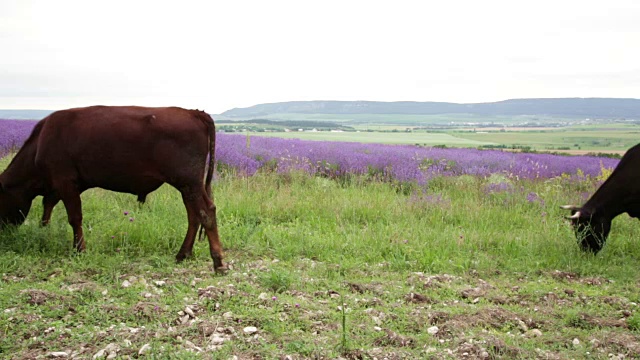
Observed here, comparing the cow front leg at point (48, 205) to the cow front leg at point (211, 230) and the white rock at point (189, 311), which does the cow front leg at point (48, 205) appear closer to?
the cow front leg at point (211, 230)

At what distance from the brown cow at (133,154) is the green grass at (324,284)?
0.66 metres

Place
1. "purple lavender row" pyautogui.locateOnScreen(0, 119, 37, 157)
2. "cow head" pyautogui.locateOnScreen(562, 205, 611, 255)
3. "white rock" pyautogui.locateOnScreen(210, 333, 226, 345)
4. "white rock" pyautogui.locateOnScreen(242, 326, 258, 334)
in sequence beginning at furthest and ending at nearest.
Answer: "purple lavender row" pyautogui.locateOnScreen(0, 119, 37, 157) → "cow head" pyautogui.locateOnScreen(562, 205, 611, 255) → "white rock" pyautogui.locateOnScreen(242, 326, 258, 334) → "white rock" pyautogui.locateOnScreen(210, 333, 226, 345)

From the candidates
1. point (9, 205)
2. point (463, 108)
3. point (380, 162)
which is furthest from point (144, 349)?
point (463, 108)

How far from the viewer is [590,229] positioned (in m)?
7.11

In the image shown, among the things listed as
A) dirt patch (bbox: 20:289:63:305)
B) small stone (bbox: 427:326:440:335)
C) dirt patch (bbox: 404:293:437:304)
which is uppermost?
dirt patch (bbox: 20:289:63:305)

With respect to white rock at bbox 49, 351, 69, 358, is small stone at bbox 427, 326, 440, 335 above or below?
below

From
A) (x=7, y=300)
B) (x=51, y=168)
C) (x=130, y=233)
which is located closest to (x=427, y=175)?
(x=130, y=233)

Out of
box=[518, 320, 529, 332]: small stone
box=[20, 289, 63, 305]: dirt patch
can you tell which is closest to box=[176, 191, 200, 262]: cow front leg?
box=[20, 289, 63, 305]: dirt patch

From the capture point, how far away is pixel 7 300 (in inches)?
192

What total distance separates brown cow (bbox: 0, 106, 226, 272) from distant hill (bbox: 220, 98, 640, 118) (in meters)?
33.4

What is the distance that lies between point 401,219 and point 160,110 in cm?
417

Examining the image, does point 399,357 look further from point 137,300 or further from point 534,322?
point 137,300

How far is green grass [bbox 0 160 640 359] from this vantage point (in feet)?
13.7

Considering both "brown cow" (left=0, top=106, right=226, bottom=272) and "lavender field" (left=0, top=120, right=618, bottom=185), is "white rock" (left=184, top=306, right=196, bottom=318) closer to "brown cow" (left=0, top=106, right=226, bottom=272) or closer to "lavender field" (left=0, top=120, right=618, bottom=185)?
"brown cow" (left=0, top=106, right=226, bottom=272)
